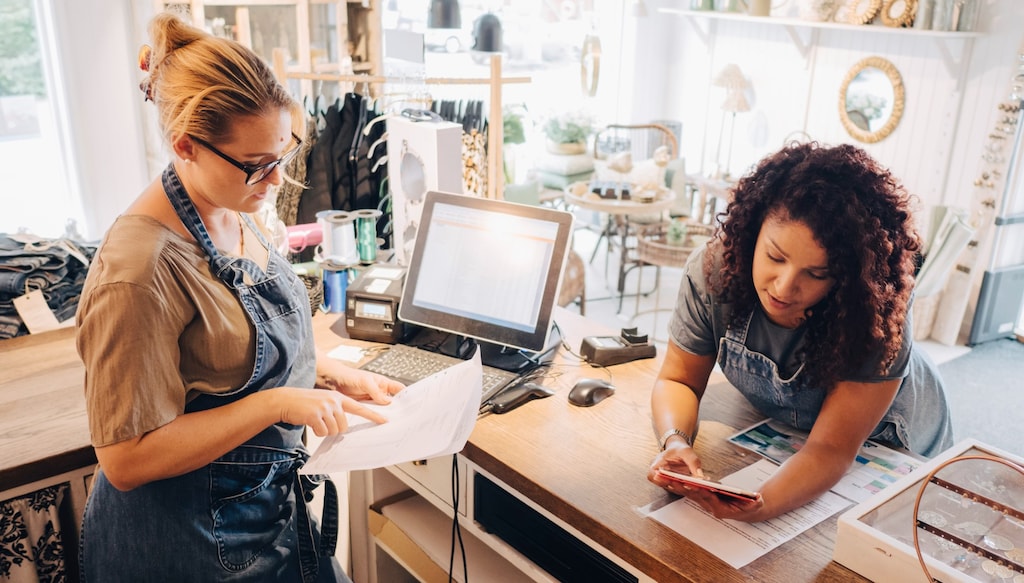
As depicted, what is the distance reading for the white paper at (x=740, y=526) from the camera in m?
1.25

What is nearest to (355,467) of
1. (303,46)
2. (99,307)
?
(99,307)

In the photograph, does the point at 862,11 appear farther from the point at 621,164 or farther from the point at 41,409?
the point at 41,409

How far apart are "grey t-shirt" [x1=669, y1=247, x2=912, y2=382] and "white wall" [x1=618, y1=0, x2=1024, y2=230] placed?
137 inches

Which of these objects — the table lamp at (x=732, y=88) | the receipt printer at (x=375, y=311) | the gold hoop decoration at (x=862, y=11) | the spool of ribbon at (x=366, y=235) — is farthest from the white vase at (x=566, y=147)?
the receipt printer at (x=375, y=311)

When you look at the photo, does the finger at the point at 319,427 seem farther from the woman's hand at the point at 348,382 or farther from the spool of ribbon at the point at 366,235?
the spool of ribbon at the point at 366,235

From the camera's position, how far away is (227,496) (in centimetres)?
137

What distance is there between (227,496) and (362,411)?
270 mm

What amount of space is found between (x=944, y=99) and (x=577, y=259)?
255 centimetres

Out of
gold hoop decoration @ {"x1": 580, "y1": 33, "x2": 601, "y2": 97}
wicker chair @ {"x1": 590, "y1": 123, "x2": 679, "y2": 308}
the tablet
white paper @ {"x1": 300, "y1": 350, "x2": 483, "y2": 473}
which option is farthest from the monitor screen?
gold hoop decoration @ {"x1": 580, "y1": 33, "x2": 601, "y2": 97}

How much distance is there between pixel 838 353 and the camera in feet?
4.55

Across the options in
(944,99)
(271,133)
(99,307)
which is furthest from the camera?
(944,99)

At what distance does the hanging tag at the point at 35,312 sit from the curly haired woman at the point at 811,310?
1.57 metres

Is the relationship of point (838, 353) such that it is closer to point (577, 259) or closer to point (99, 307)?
point (99, 307)

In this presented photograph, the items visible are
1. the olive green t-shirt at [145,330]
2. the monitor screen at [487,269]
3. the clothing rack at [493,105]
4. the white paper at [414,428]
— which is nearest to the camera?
the olive green t-shirt at [145,330]
